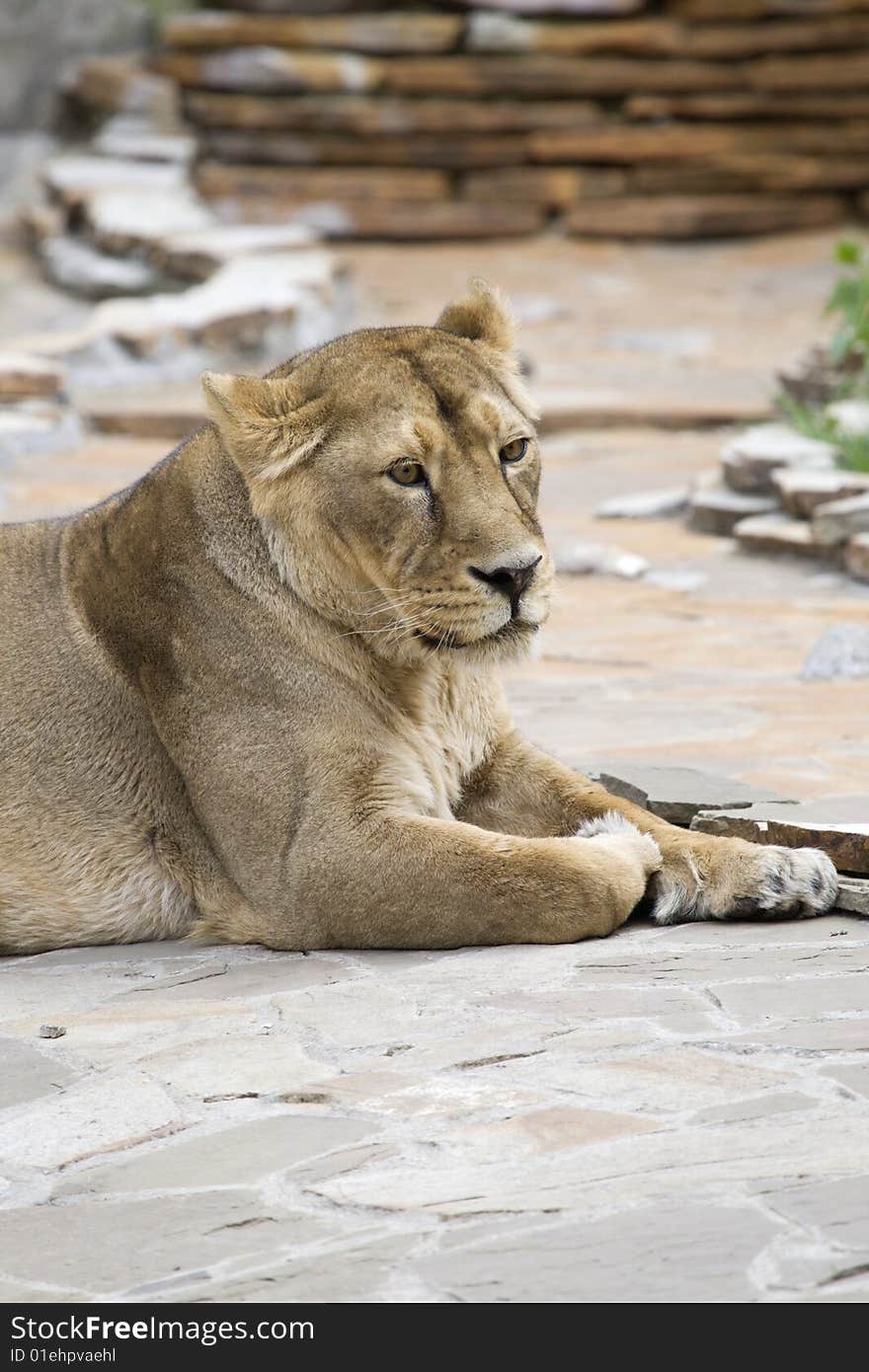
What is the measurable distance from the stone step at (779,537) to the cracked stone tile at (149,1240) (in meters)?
6.02

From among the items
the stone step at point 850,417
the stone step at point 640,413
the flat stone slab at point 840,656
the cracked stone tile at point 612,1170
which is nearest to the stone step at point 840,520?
the stone step at point 850,417

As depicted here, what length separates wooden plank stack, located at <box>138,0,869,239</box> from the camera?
17.4 metres

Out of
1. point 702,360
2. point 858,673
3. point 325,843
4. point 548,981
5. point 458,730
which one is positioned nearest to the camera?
point 548,981

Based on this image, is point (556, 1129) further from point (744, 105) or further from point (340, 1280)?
point (744, 105)

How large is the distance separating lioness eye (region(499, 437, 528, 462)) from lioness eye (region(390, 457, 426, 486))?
0.20m

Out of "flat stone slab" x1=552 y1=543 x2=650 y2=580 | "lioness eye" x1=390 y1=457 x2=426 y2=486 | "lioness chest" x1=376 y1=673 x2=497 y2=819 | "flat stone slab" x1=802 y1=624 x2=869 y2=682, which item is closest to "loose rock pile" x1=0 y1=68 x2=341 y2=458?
"flat stone slab" x1=552 y1=543 x2=650 y2=580

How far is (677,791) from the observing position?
476 centimetres

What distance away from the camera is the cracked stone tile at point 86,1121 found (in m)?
3.07

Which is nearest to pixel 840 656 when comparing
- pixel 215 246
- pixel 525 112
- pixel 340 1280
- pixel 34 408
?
pixel 340 1280

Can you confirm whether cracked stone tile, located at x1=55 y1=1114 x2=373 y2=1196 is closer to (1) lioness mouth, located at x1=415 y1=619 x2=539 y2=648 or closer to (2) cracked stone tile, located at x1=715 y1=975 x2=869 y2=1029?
(2) cracked stone tile, located at x1=715 y1=975 x2=869 y2=1029
